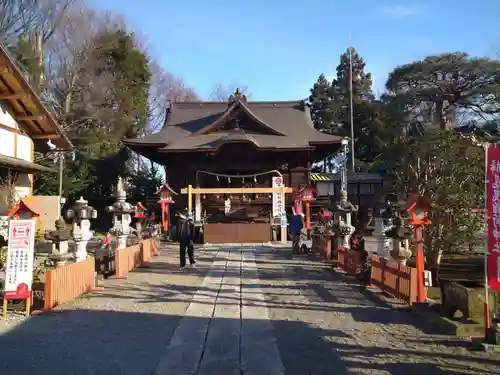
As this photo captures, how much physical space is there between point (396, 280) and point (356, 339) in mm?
2644

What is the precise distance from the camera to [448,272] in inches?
548

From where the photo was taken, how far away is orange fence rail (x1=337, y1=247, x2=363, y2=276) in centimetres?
1034

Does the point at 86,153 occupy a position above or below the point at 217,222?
above

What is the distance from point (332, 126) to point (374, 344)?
125 ft

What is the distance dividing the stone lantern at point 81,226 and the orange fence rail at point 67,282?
0.71 ft

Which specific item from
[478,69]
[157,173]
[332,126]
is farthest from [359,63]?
[157,173]

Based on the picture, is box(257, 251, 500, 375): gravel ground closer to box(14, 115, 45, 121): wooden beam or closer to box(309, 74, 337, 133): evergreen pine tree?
box(14, 115, 45, 121): wooden beam

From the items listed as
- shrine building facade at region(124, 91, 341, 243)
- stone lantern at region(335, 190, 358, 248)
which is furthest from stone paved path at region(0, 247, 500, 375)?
shrine building facade at region(124, 91, 341, 243)

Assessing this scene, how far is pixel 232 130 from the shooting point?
25.8 metres

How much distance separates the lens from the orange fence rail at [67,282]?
7219 millimetres

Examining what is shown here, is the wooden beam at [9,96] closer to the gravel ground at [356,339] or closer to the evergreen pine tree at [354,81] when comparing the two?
the gravel ground at [356,339]

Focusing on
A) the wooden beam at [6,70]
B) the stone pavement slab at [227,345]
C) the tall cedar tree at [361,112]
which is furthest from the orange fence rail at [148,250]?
the tall cedar tree at [361,112]

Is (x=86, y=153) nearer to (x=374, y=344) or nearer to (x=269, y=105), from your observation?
(x=269, y=105)

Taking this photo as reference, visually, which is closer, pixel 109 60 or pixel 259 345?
pixel 259 345
